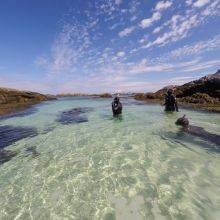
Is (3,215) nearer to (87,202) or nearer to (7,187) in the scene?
(7,187)

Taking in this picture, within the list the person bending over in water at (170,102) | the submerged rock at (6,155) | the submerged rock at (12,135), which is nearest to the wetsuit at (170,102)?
the person bending over in water at (170,102)

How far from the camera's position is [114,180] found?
24.2 ft

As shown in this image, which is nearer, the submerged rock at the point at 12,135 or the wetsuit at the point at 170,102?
the submerged rock at the point at 12,135

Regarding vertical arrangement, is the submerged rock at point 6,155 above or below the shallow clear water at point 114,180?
below

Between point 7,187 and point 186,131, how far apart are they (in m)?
10.4

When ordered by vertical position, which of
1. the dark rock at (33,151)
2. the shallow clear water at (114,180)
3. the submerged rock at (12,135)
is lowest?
the submerged rock at (12,135)

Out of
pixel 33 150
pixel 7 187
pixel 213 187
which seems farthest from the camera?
pixel 33 150

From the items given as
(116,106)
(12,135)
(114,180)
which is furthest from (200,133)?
(12,135)

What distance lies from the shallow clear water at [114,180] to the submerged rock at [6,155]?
0.91 ft

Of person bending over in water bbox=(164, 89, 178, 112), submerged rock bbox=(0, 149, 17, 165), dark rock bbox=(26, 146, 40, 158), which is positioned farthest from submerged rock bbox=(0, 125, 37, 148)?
person bending over in water bbox=(164, 89, 178, 112)

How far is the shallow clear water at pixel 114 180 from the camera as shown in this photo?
571 cm

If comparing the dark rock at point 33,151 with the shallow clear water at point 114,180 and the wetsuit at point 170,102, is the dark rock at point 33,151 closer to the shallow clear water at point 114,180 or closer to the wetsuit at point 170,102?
the shallow clear water at point 114,180

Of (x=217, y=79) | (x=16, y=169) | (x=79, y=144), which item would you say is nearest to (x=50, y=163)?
(x=16, y=169)

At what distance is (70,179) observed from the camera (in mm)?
7617
